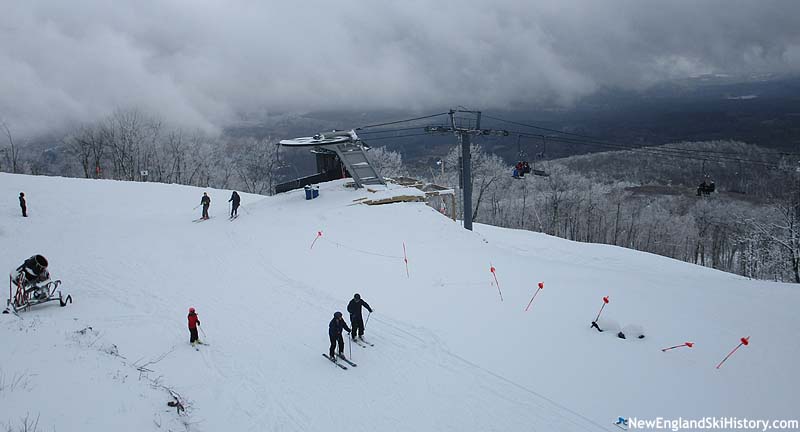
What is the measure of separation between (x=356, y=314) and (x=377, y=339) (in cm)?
122

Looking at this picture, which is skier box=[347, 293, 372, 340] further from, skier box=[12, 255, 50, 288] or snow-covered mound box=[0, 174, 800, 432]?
skier box=[12, 255, 50, 288]

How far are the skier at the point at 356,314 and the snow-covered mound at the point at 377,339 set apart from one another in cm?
60

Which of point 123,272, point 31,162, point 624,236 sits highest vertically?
point 31,162

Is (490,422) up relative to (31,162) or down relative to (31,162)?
down

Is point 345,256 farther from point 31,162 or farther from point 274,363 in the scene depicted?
point 31,162

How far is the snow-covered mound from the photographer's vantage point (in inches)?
365

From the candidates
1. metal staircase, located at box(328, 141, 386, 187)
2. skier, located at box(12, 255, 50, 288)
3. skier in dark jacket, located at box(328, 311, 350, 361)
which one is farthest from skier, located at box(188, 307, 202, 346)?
metal staircase, located at box(328, 141, 386, 187)

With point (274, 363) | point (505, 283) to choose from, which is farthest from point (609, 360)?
point (274, 363)

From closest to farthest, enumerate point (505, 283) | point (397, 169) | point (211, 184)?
point (505, 283) → point (397, 169) → point (211, 184)

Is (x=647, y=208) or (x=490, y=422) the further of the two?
(x=647, y=208)

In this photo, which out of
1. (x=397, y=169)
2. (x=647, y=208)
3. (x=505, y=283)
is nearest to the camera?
(x=505, y=283)

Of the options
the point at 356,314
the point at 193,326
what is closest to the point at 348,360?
the point at 356,314

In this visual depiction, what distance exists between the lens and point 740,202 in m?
81.9

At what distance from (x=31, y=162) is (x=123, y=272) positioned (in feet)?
273
